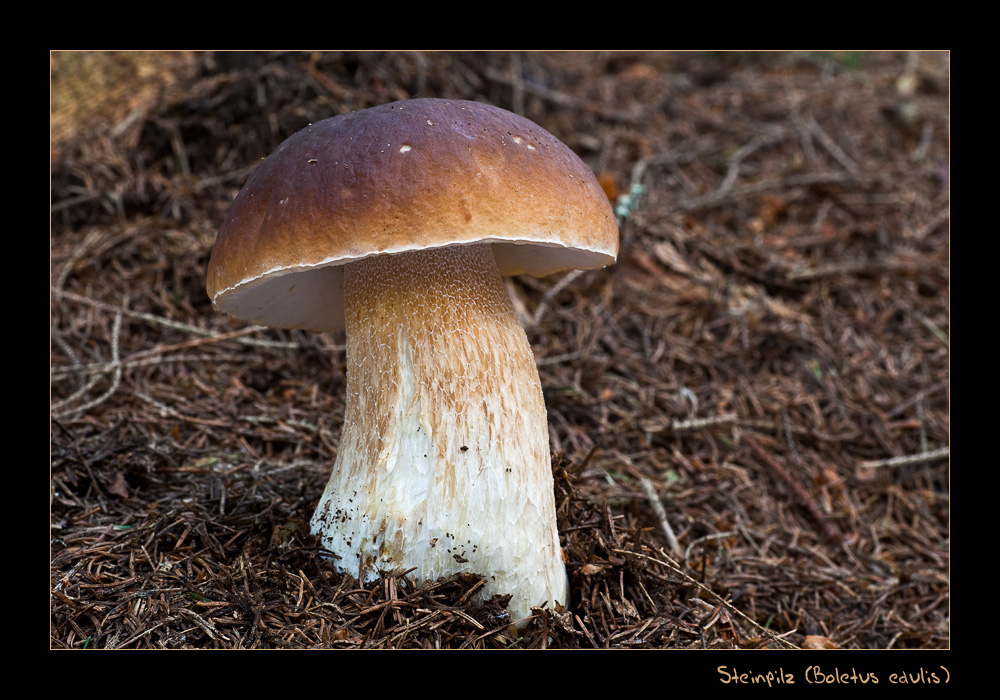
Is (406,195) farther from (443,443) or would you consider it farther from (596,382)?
(596,382)

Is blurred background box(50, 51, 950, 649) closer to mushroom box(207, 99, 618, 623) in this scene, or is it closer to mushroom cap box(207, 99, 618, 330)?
mushroom box(207, 99, 618, 623)

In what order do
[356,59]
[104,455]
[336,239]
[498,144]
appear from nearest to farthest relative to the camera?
[336,239]
[498,144]
[104,455]
[356,59]

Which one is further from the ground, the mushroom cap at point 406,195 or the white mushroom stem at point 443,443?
the mushroom cap at point 406,195

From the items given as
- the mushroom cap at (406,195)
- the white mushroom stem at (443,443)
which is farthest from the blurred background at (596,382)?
the mushroom cap at (406,195)

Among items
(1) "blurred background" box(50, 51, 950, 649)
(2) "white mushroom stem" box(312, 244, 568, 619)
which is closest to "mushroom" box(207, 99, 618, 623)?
(2) "white mushroom stem" box(312, 244, 568, 619)

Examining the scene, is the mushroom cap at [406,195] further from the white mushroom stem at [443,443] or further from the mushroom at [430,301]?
the white mushroom stem at [443,443]

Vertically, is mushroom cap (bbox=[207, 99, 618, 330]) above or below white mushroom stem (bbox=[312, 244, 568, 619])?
above

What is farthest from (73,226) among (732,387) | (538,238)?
(732,387)
